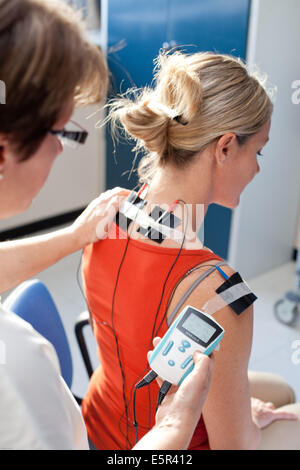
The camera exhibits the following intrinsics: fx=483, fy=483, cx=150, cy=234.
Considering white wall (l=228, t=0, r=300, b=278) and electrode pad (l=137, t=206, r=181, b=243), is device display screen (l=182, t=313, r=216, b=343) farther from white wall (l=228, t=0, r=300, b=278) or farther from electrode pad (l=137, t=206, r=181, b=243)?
white wall (l=228, t=0, r=300, b=278)

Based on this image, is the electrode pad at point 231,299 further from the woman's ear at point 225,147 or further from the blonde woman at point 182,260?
the woman's ear at point 225,147

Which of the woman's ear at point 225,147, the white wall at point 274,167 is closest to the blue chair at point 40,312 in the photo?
the woman's ear at point 225,147

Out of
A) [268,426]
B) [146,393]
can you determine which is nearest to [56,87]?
[146,393]

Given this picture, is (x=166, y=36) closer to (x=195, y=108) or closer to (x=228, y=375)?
(x=195, y=108)

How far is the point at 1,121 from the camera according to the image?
583mm

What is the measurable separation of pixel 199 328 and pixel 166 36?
2.13 m

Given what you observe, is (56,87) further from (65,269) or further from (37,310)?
(65,269)

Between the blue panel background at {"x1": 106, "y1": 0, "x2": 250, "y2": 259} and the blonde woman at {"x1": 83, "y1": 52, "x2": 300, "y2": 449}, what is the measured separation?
113cm

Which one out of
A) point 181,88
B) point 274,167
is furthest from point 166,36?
point 181,88

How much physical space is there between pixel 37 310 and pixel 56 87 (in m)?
0.76

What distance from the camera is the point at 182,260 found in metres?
0.95

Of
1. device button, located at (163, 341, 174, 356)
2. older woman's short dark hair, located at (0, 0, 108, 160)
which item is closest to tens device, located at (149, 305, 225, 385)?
device button, located at (163, 341, 174, 356)

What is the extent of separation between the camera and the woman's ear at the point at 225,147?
105cm

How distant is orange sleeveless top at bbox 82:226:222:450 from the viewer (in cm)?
96
